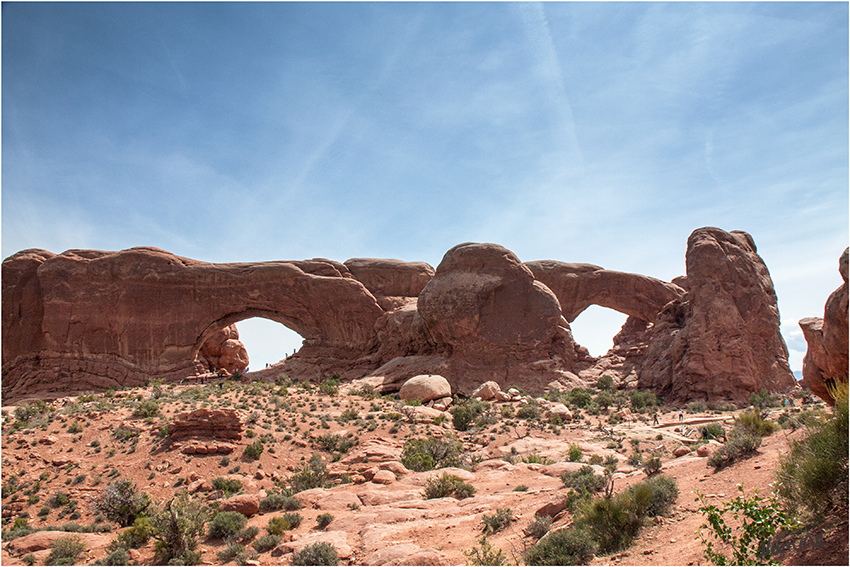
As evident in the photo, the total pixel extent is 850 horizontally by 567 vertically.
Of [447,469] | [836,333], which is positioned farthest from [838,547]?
[447,469]

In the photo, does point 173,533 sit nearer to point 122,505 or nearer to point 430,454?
point 122,505

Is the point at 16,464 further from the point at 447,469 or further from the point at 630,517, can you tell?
the point at 630,517

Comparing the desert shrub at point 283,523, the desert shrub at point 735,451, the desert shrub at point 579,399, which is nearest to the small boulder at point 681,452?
the desert shrub at point 735,451

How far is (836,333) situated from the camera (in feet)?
24.9

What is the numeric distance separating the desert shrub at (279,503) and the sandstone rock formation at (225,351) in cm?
2883

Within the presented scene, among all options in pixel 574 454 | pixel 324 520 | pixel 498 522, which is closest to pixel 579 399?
pixel 574 454

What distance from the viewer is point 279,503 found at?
11.8 metres

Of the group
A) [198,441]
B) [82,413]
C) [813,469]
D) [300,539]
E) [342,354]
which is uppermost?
[342,354]

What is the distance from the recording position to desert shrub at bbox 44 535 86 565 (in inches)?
368

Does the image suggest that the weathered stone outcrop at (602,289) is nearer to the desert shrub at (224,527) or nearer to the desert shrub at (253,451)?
the desert shrub at (253,451)

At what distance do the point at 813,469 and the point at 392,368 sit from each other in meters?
23.9

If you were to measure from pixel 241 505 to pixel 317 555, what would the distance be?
3516mm

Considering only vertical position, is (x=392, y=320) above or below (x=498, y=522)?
above

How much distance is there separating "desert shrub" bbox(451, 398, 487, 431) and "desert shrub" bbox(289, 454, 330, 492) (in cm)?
630
